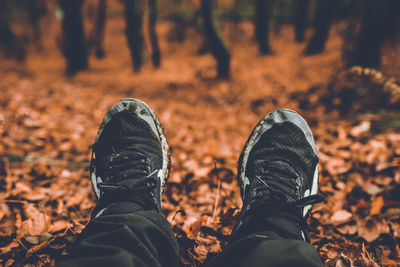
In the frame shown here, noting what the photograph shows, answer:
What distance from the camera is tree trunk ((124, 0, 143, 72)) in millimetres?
7074

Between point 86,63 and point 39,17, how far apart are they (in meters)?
7.68

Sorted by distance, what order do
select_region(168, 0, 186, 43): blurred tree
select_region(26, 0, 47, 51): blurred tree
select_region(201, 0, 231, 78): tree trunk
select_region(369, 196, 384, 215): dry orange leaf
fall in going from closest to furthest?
1. select_region(369, 196, 384, 215): dry orange leaf
2. select_region(201, 0, 231, 78): tree trunk
3. select_region(26, 0, 47, 51): blurred tree
4. select_region(168, 0, 186, 43): blurred tree

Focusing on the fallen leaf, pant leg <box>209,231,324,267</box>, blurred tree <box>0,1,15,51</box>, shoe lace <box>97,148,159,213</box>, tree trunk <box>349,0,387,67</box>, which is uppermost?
blurred tree <box>0,1,15,51</box>

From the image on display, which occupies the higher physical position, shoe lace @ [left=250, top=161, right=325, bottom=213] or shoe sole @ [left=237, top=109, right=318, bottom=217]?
shoe sole @ [left=237, top=109, right=318, bottom=217]

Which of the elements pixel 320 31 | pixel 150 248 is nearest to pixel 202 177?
pixel 150 248

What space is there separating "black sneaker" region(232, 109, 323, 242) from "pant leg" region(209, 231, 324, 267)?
13 cm

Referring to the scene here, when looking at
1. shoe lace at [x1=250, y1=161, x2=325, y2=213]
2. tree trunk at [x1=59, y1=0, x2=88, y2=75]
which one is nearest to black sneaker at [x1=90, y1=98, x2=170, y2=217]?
shoe lace at [x1=250, y1=161, x2=325, y2=213]

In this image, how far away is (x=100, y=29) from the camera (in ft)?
36.5

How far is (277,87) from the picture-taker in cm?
493

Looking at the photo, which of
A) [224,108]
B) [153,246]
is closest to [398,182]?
[153,246]

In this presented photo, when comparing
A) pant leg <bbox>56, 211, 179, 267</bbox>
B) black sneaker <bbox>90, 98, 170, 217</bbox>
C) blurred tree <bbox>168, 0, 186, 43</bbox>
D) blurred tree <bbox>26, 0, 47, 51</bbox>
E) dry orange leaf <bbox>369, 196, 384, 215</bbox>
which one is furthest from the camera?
blurred tree <bbox>168, 0, 186, 43</bbox>

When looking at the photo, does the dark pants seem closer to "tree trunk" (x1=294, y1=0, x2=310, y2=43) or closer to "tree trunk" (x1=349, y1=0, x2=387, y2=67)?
"tree trunk" (x1=349, y1=0, x2=387, y2=67)

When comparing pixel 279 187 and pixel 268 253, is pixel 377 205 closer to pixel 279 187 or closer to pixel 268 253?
pixel 279 187

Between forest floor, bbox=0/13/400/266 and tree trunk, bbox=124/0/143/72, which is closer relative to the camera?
forest floor, bbox=0/13/400/266
